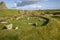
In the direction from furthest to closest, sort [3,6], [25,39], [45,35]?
1. [3,6]
2. [45,35]
3. [25,39]

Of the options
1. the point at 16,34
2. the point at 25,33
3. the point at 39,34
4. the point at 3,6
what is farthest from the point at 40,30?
the point at 3,6

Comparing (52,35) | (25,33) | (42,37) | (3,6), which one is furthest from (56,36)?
(3,6)

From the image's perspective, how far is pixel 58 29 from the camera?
19516 mm

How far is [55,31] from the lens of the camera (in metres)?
18.7

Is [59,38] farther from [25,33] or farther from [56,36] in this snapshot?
[25,33]

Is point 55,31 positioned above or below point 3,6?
above

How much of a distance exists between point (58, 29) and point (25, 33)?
5.22m

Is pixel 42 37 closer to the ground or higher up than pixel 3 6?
higher up

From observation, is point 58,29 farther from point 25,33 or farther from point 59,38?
point 25,33

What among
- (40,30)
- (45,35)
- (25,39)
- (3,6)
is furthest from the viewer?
(3,6)

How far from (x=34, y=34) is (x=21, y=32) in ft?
5.75

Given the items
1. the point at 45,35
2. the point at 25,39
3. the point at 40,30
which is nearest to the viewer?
the point at 25,39

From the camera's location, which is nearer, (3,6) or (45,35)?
(45,35)

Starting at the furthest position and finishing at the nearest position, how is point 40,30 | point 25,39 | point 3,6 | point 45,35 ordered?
point 3,6
point 40,30
point 45,35
point 25,39
